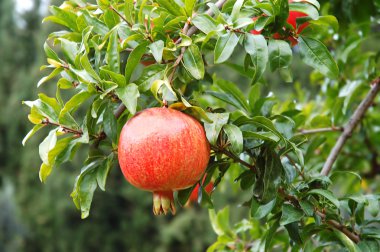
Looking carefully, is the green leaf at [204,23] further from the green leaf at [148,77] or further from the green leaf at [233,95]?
the green leaf at [233,95]

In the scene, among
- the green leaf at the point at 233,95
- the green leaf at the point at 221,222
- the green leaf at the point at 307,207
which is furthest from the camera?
the green leaf at the point at 221,222

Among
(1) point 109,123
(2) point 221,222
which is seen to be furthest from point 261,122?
(2) point 221,222

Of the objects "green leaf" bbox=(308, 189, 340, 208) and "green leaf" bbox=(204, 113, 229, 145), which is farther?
"green leaf" bbox=(308, 189, 340, 208)

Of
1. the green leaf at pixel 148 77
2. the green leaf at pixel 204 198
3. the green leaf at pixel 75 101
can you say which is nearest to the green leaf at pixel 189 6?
the green leaf at pixel 148 77

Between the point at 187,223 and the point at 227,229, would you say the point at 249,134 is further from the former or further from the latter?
the point at 187,223

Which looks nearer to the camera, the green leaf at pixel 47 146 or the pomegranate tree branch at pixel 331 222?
the green leaf at pixel 47 146

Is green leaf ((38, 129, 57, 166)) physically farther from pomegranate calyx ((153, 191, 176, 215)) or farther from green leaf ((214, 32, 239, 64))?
green leaf ((214, 32, 239, 64))

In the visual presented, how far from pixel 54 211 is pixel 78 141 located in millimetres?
9402

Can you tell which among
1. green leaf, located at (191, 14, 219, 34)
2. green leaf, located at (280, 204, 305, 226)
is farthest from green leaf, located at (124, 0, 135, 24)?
green leaf, located at (280, 204, 305, 226)

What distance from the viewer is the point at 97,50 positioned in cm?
85

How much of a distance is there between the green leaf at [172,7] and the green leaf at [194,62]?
0.24 feet

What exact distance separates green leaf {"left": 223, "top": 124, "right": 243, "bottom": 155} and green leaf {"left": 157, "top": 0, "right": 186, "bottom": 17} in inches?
8.3

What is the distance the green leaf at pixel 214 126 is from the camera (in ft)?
2.59

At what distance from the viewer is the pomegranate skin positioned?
0.72 meters
